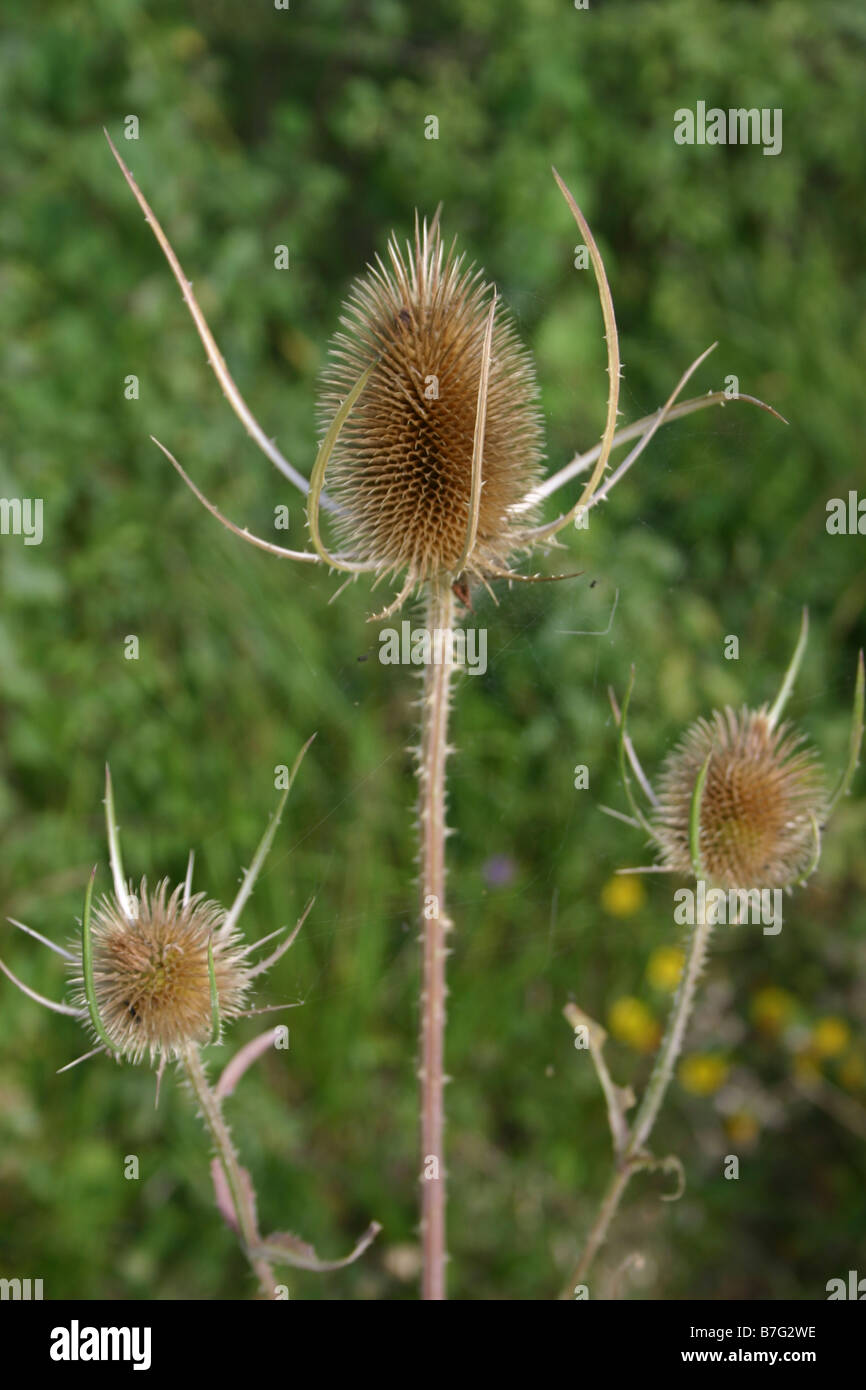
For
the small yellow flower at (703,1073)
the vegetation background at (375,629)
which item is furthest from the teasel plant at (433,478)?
the small yellow flower at (703,1073)

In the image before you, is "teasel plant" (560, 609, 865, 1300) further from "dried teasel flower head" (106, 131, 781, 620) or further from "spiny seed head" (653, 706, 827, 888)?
"dried teasel flower head" (106, 131, 781, 620)

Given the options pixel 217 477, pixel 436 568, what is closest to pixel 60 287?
pixel 217 477

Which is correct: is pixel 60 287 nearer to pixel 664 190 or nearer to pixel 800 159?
pixel 664 190

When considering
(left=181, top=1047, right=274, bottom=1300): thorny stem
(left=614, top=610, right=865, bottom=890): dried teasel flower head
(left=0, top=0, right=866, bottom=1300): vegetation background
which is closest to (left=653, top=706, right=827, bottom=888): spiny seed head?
(left=614, top=610, right=865, bottom=890): dried teasel flower head

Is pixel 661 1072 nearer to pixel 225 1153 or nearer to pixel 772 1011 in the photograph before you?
pixel 225 1153

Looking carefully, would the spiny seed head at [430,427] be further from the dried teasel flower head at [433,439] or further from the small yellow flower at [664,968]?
the small yellow flower at [664,968]

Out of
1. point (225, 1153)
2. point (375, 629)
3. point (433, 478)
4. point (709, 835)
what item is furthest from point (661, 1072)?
point (375, 629)
